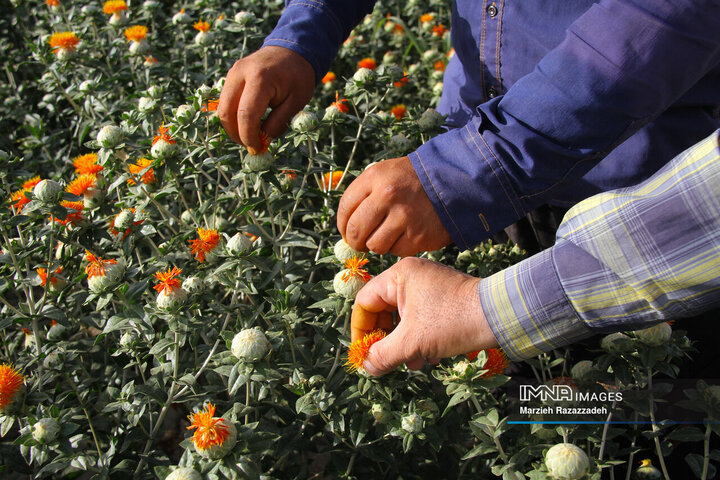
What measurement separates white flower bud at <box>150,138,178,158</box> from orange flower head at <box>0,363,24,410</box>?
67cm

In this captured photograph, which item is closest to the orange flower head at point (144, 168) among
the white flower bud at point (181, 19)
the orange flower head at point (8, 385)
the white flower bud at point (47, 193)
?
the white flower bud at point (47, 193)

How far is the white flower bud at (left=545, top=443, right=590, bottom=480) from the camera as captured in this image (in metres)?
1.05

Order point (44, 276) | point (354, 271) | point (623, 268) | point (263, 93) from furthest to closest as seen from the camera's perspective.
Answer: point (44, 276)
point (263, 93)
point (354, 271)
point (623, 268)

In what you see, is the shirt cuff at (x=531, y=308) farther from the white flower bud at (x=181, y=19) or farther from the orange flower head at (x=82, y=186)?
the white flower bud at (x=181, y=19)

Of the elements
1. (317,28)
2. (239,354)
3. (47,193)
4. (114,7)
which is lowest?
(239,354)

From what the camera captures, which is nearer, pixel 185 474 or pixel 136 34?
pixel 185 474

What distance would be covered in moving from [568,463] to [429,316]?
40 centimetres

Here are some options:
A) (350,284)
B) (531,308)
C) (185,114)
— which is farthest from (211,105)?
(531,308)

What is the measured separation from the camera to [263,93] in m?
1.39

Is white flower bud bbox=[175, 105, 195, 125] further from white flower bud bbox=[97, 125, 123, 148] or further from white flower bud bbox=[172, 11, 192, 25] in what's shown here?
white flower bud bbox=[172, 11, 192, 25]

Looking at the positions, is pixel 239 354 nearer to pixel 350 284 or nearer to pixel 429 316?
pixel 350 284

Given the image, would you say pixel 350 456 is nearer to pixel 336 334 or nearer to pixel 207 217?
pixel 336 334

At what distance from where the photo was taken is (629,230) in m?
0.89

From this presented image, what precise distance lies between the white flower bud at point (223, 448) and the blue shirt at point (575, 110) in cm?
61
